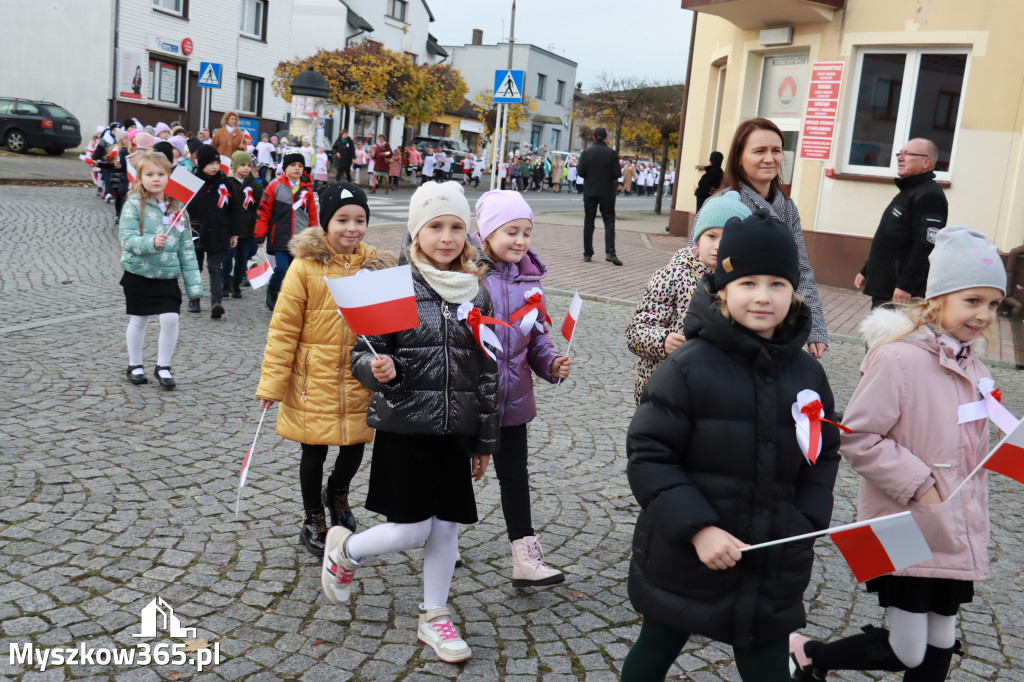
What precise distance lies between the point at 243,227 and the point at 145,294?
3872 millimetres

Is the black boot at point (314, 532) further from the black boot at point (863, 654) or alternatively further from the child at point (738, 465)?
the black boot at point (863, 654)

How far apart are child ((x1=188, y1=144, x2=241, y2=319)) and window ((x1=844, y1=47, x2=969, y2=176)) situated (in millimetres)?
9176

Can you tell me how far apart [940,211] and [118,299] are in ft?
25.7

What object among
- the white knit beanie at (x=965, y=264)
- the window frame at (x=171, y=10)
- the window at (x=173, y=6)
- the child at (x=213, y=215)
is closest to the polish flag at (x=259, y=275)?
the white knit beanie at (x=965, y=264)

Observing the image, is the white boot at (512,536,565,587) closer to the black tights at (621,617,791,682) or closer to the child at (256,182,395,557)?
the child at (256,182,395,557)

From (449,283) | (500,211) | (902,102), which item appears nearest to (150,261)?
(500,211)

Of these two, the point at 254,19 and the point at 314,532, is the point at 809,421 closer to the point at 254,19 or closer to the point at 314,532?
the point at 314,532

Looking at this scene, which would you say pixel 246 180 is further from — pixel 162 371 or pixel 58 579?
pixel 58 579

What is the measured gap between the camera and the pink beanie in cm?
373

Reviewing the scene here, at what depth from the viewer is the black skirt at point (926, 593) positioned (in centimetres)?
277

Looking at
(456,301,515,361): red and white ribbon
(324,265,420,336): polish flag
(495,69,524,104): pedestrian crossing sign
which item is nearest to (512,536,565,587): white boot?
(456,301,515,361): red and white ribbon

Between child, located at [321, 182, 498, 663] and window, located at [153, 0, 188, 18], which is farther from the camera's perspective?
window, located at [153, 0, 188, 18]

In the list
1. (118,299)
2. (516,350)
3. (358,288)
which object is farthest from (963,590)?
(118,299)

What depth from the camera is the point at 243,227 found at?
10211 millimetres
